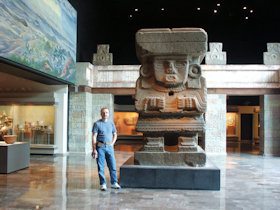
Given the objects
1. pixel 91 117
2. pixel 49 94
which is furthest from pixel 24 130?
pixel 91 117

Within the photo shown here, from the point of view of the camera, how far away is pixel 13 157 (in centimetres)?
714

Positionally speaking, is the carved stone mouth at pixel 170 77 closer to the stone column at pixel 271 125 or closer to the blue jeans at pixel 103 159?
the blue jeans at pixel 103 159

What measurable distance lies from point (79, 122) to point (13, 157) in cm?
412

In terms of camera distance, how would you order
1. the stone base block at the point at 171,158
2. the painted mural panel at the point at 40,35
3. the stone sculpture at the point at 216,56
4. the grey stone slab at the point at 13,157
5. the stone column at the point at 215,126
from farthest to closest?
the stone sculpture at the point at 216,56 → the stone column at the point at 215,126 → the grey stone slab at the point at 13,157 → the painted mural panel at the point at 40,35 → the stone base block at the point at 171,158

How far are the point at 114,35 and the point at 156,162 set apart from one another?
9.93 metres

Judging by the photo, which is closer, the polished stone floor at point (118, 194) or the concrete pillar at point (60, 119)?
the polished stone floor at point (118, 194)

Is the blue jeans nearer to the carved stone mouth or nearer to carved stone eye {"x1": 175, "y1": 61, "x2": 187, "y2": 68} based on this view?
the carved stone mouth

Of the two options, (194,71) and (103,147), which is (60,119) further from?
(194,71)

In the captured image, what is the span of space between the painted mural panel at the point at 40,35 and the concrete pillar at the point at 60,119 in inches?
33.5

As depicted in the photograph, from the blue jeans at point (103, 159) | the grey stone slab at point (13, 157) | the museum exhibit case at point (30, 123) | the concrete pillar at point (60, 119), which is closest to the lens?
the blue jeans at point (103, 159)

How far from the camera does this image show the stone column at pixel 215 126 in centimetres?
1106

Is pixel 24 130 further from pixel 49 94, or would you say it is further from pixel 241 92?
pixel 241 92

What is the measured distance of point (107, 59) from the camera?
11.8m

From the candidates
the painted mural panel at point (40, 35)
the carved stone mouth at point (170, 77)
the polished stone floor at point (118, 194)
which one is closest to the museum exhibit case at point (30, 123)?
the painted mural panel at point (40, 35)
